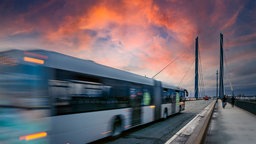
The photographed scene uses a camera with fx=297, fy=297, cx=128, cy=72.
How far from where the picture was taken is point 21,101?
6.15 m

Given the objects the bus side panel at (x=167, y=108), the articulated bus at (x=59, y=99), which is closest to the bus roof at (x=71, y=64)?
the articulated bus at (x=59, y=99)

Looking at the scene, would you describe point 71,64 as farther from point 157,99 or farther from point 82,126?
point 157,99

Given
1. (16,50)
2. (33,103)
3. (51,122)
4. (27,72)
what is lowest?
(51,122)

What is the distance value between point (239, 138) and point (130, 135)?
4.10 metres

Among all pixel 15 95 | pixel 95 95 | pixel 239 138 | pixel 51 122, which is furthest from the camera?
pixel 239 138

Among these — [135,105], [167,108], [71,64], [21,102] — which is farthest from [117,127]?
[167,108]

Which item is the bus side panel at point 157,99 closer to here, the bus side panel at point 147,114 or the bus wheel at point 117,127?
the bus side panel at point 147,114

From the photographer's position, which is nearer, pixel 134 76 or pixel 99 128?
pixel 99 128

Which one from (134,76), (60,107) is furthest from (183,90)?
(60,107)

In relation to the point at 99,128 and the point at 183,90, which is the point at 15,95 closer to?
the point at 99,128

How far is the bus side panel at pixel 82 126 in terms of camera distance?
284 inches

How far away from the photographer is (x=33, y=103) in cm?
632

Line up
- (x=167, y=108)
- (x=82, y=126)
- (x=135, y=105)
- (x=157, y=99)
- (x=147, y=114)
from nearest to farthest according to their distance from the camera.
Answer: (x=82, y=126) < (x=135, y=105) < (x=147, y=114) < (x=157, y=99) < (x=167, y=108)

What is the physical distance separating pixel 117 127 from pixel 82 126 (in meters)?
2.75
